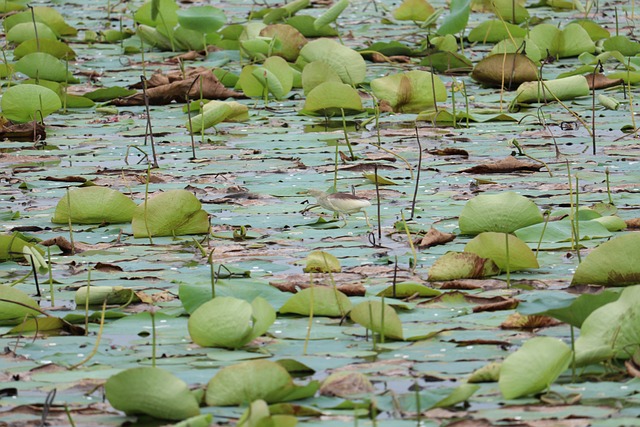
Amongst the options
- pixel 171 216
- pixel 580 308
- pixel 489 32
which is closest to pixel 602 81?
pixel 489 32

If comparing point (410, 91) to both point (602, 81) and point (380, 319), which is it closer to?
point (602, 81)

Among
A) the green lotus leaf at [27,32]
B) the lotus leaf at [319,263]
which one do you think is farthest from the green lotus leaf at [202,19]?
the lotus leaf at [319,263]

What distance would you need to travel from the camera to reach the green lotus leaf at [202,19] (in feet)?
18.6

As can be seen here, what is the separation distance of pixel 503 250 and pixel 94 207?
112cm

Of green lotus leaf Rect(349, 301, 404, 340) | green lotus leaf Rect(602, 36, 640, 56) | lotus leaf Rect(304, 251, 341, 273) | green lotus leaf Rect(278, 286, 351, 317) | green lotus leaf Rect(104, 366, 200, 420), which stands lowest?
green lotus leaf Rect(602, 36, 640, 56)

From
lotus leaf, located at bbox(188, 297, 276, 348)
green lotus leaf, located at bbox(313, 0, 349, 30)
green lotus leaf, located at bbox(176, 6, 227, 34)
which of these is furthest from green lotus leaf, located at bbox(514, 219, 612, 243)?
green lotus leaf, located at bbox(176, 6, 227, 34)

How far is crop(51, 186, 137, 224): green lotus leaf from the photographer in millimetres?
3018

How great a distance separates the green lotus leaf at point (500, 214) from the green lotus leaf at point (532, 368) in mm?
1005

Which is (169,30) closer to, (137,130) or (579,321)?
(137,130)

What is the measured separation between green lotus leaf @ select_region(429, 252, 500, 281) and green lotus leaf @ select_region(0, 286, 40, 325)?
0.79 m

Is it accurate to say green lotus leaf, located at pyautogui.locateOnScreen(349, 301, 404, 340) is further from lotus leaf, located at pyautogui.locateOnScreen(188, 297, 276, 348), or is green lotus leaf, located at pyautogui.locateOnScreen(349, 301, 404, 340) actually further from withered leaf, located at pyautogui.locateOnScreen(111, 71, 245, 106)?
withered leaf, located at pyautogui.locateOnScreen(111, 71, 245, 106)

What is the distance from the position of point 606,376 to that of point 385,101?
288 centimetres

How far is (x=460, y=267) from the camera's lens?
7.86 feet

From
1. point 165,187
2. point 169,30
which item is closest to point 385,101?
point 165,187
